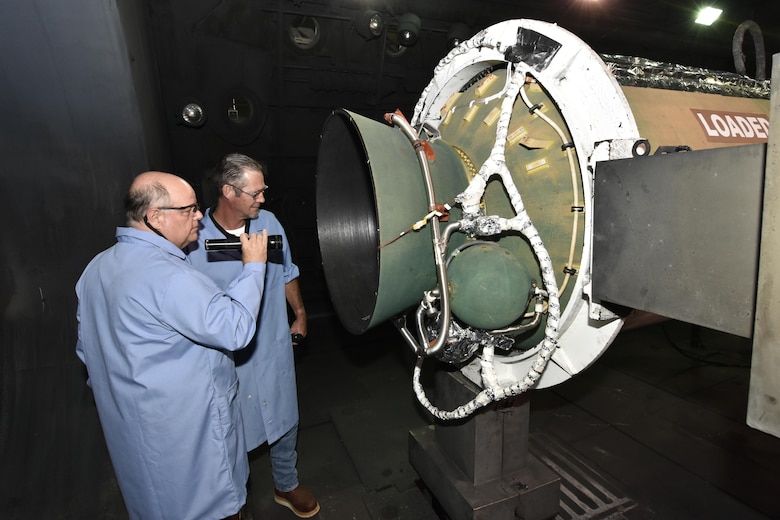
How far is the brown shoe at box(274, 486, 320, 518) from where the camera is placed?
2004 mm

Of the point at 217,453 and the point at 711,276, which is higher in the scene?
the point at 711,276

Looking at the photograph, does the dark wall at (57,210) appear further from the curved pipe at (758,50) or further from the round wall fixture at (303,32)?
the curved pipe at (758,50)

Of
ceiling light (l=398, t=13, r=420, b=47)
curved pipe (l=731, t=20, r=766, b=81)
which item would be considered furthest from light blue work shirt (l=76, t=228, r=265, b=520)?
curved pipe (l=731, t=20, r=766, b=81)

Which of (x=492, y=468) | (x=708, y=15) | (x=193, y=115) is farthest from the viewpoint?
(x=708, y=15)

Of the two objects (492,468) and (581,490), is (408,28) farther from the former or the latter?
(581,490)

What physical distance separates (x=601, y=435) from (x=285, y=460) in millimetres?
1954

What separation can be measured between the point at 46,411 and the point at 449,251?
6.96 ft

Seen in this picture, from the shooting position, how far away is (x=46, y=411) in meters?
1.96

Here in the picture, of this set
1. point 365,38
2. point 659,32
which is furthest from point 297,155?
point 659,32

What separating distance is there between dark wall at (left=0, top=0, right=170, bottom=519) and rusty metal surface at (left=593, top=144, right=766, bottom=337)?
2.07 metres

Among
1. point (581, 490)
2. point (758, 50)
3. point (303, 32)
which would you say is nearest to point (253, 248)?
point (581, 490)

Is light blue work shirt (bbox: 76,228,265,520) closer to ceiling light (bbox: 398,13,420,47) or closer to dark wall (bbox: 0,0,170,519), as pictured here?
dark wall (bbox: 0,0,170,519)

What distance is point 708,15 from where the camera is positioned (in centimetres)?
320

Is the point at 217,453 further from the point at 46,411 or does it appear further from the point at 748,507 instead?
the point at 748,507
